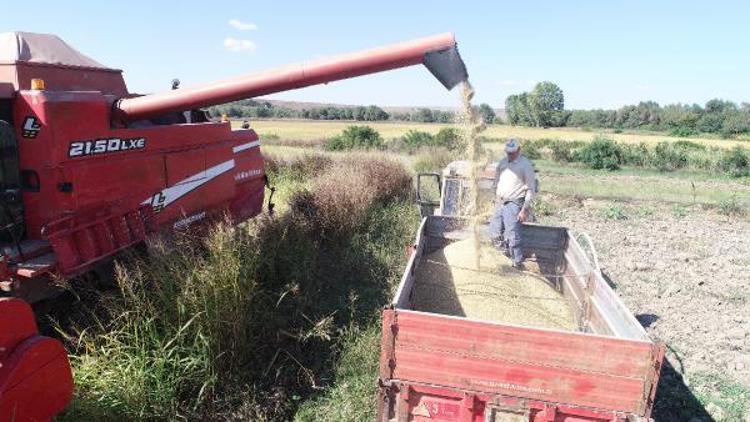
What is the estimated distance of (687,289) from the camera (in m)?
7.03

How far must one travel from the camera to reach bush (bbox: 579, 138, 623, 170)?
82.3 feet

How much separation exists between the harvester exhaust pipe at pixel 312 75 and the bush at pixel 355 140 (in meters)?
17.6

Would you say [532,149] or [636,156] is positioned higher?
[636,156]

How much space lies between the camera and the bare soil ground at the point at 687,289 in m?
4.57

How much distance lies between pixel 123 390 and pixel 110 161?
1.88 m

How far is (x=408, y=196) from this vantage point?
35.2 feet

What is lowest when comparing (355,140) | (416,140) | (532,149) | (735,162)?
(532,149)

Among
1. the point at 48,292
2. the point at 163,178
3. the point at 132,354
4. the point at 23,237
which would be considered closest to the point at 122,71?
the point at 163,178

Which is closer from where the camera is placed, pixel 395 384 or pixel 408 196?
pixel 395 384

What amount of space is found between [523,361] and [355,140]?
2090 centimetres

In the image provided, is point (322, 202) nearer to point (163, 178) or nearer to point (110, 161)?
point (163, 178)

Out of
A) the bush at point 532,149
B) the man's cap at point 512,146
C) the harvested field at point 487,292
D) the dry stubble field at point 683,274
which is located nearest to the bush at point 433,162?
the dry stubble field at point 683,274

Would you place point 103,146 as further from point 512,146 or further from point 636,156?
point 636,156

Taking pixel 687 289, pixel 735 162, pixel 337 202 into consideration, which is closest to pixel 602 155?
pixel 735 162
